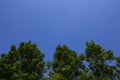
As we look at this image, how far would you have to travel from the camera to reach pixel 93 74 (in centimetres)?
3148

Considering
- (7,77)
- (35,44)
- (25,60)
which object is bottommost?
(7,77)

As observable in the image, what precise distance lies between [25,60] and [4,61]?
7.80 feet

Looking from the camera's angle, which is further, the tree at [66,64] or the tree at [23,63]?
the tree at [66,64]

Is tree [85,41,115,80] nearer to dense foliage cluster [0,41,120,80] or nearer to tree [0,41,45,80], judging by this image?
dense foliage cluster [0,41,120,80]

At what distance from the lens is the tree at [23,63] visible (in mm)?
30484

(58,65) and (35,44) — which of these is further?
(35,44)

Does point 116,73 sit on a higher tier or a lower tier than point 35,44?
lower

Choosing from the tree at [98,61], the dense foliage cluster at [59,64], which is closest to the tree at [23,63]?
the dense foliage cluster at [59,64]

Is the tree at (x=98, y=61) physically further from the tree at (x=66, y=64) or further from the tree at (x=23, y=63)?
the tree at (x=23, y=63)

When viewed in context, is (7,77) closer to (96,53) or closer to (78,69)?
(78,69)

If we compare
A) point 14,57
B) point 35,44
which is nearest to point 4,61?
point 14,57

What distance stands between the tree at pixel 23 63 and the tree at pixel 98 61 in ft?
16.7

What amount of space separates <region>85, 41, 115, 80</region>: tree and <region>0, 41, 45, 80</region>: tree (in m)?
5.09

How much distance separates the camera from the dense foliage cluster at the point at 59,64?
30.6 m
